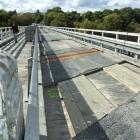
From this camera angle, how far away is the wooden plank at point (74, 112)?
244 inches

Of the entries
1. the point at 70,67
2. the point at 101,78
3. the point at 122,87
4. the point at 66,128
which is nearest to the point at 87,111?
the point at 66,128

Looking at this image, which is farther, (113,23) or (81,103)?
(113,23)

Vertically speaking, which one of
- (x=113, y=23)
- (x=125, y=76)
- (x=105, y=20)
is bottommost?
(x=113, y=23)

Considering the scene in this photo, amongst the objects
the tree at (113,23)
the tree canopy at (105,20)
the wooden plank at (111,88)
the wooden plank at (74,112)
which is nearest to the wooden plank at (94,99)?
the wooden plank at (111,88)

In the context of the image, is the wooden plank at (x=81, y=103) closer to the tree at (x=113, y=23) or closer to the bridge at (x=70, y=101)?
the bridge at (x=70, y=101)

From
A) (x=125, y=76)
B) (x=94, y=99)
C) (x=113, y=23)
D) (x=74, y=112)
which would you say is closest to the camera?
(x=74, y=112)

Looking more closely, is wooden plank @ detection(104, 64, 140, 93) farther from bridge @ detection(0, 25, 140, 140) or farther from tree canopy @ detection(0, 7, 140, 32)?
tree canopy @ detection(0, 7, 140, 32)

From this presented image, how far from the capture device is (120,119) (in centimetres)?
650

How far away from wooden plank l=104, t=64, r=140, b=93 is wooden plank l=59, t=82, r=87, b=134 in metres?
1.64

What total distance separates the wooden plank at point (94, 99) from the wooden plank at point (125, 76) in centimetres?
91

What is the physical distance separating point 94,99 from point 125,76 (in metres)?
3.05

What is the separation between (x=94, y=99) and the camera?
319 inches

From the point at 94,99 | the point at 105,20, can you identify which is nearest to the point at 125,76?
the point at 94,99

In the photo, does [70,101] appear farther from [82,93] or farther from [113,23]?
[113,23]
